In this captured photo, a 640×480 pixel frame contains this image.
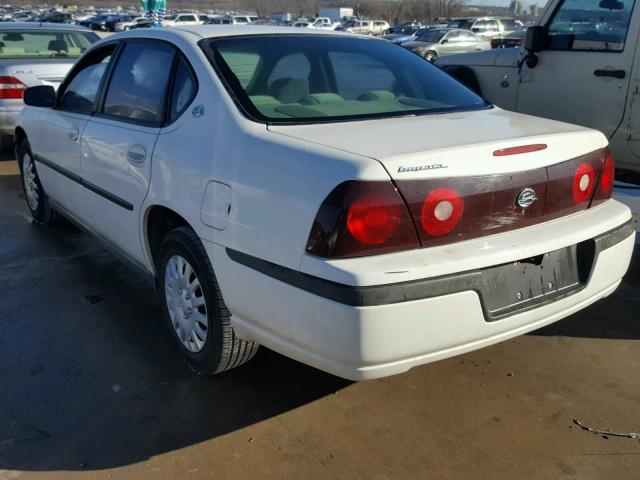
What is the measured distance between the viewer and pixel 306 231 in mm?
2188

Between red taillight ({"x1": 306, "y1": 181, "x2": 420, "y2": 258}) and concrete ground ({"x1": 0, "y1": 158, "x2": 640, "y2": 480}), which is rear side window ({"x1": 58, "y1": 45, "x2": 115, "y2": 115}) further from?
red taillight ({"x1": 306, "y1": 181, "x2": 420, "y2": 258})

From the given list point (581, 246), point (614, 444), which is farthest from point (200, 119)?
point (614, 444)

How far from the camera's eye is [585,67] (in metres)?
4.62

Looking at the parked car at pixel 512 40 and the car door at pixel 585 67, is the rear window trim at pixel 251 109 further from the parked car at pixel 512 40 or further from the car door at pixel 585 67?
the parked car at pixel 512 40

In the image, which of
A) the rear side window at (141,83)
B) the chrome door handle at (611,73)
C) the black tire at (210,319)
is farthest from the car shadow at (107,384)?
the chrome door handle at (611,73)

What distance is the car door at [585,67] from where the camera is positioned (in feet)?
14.4

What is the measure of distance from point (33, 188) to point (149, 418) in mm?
3259

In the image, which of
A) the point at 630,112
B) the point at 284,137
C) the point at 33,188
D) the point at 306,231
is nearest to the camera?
the point at 306,231

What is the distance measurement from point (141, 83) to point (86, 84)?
0.94 meters

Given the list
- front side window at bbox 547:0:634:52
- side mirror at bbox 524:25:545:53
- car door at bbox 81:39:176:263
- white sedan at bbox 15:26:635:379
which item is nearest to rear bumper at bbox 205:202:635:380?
white sedan at bbox 15:26:635:379

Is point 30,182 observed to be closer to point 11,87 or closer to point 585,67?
point 11,87

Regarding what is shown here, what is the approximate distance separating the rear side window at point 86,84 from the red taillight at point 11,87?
3639mm

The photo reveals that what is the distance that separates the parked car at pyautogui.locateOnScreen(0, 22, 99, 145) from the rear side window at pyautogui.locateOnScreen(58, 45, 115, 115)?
3546 mm

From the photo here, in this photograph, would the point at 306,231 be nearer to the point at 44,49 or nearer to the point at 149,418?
the point at 149,418
